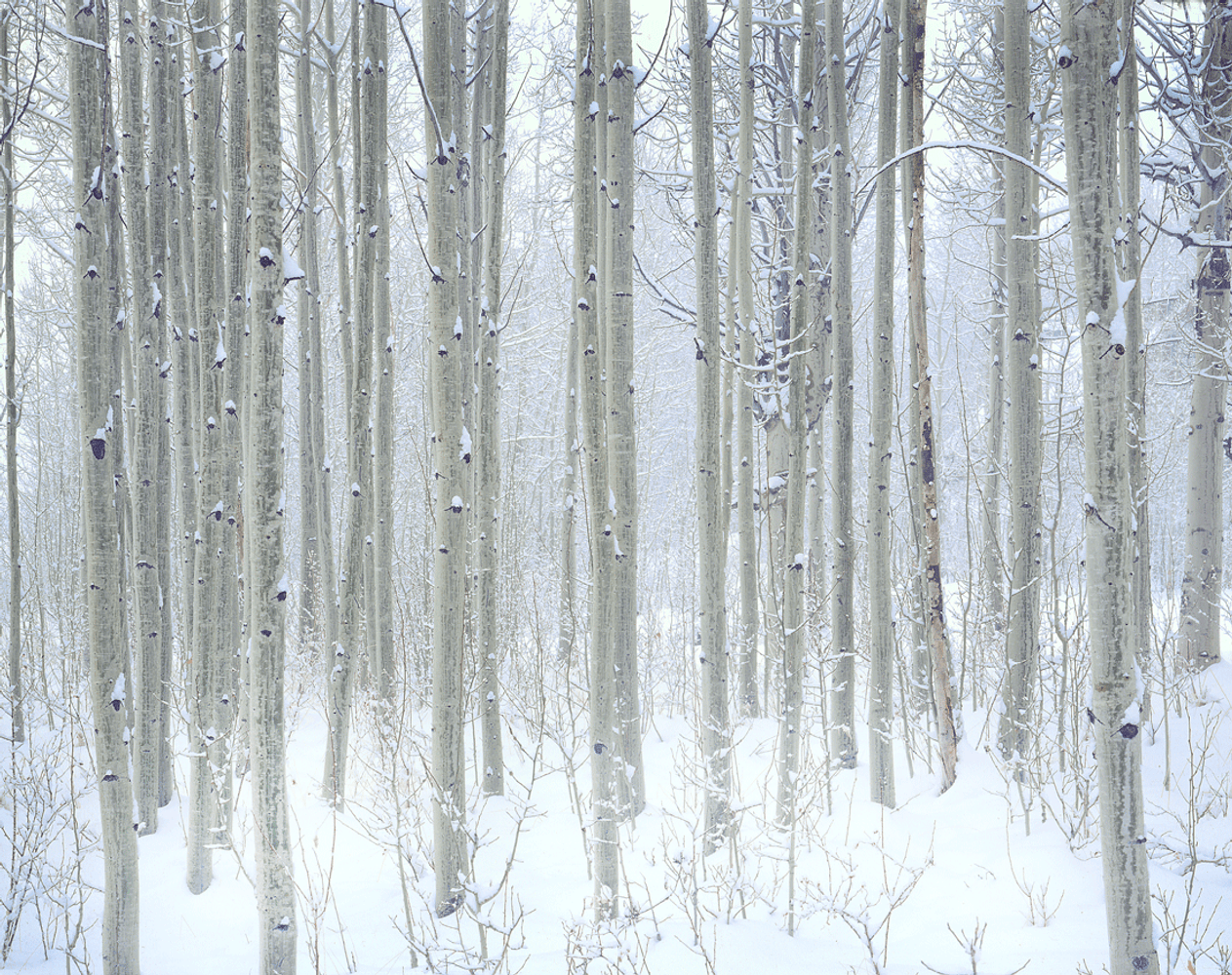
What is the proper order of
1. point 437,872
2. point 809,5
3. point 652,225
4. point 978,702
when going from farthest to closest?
1. point 652,225
2. point 978,702
3. point 809,5
4. point 437,872

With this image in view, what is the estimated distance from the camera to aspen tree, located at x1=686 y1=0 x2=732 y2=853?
3439 mm

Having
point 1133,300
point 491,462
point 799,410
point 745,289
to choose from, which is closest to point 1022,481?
point 1133,300

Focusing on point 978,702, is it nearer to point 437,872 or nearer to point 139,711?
point 437,872

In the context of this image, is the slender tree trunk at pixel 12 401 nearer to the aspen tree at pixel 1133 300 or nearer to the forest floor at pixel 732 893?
the forest floor at pixel 732 893

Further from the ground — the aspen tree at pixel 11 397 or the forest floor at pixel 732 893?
the aspen tree at pixel 11 397

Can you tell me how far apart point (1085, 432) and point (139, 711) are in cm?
469

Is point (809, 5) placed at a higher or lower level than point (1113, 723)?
higher

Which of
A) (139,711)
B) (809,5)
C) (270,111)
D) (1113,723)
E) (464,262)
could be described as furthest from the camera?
(464,262)

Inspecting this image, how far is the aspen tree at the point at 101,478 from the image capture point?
8.75ft

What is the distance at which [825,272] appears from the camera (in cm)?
494

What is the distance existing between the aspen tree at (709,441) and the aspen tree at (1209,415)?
16.7 feet

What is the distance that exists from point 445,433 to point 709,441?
117cm

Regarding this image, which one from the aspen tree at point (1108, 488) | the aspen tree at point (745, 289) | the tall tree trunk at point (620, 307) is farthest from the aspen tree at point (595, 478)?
the aspen tree at point (1108, 488)

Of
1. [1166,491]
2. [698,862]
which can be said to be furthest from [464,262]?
[1166,491]
